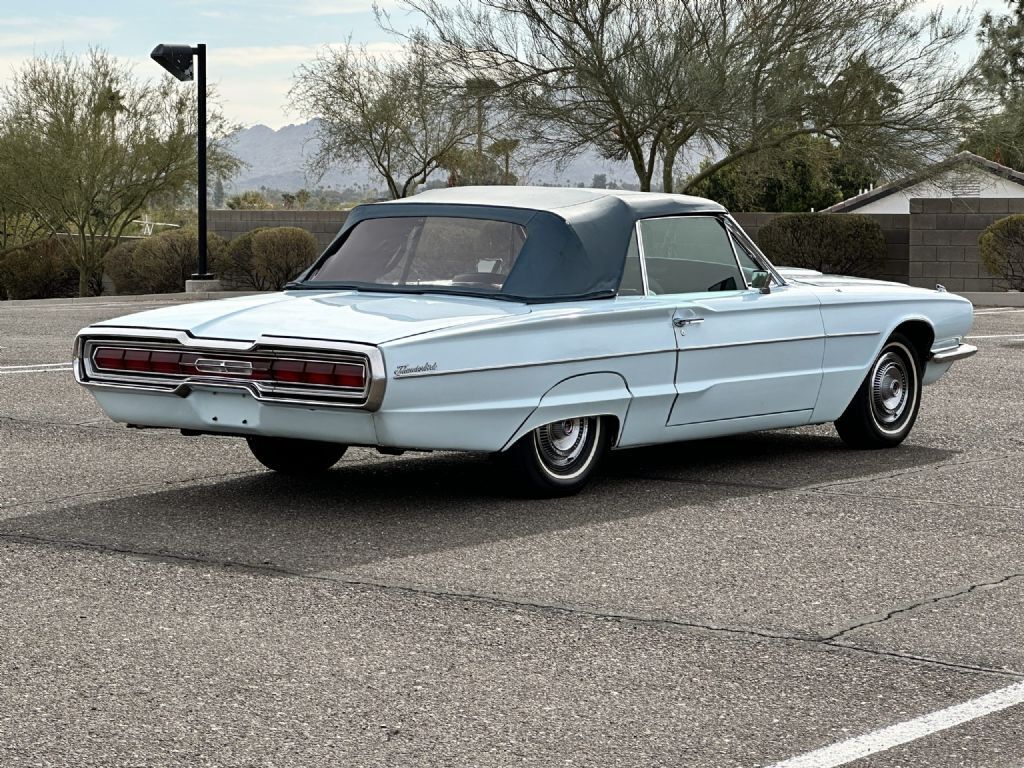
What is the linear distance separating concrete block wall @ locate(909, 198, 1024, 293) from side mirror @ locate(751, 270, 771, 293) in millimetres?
21688

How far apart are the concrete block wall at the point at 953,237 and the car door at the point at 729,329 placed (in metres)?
21.6

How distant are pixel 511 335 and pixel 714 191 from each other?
44.3m

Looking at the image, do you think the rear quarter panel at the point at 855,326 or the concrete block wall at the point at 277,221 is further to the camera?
the concrete block wall at the point at 277,221

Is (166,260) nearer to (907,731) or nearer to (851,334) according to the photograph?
(851,334)

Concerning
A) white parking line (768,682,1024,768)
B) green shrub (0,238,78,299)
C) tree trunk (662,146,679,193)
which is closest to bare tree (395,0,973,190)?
tree trunk (662,146,679,193)

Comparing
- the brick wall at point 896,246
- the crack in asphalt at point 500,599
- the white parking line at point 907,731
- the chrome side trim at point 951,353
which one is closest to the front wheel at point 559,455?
the crack in asphalt at point 500,599

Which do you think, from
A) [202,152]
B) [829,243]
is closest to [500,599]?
[829,243]

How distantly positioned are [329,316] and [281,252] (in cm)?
2730

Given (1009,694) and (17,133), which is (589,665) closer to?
(1009,694)

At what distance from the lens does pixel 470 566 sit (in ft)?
22.7

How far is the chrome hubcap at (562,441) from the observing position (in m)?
8.27

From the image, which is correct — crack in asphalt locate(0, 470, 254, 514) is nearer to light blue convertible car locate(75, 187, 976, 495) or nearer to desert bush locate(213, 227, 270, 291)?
light blue convertible car locate(75, 187, 976, 495)

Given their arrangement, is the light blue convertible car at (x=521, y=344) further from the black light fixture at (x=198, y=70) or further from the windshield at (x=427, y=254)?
the black light fixture at (x=198, y=70)

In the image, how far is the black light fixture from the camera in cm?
3256
